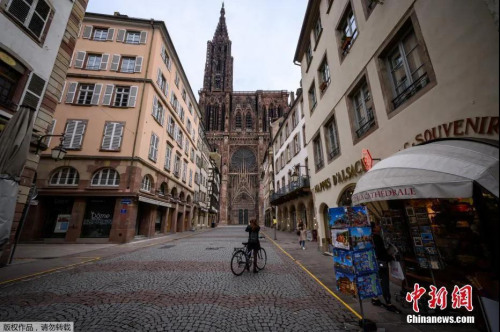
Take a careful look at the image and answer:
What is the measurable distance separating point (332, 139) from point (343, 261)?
7.15 m

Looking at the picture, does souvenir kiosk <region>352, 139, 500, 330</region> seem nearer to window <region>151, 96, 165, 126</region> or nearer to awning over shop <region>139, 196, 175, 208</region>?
awning over shop <region>139, 196, 175, 208</region>

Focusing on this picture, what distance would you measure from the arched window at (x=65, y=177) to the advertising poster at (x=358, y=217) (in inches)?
676

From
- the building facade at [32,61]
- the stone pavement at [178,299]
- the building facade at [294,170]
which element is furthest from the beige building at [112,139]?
the building facade at [294,170]

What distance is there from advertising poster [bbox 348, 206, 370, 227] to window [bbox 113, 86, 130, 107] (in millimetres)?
17314

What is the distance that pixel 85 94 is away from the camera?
15.5m

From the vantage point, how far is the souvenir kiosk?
2922 millimetres

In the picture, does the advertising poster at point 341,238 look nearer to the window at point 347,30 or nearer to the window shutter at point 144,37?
the window at point 347,30

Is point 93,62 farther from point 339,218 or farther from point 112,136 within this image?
point 339,218

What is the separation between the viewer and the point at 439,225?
4273 millimetres

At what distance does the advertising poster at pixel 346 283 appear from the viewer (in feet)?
11.2

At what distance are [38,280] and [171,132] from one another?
1677cm

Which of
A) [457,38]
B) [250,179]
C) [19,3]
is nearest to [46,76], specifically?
[19,3]

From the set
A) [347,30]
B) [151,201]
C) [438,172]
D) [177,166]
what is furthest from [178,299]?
[177,166]

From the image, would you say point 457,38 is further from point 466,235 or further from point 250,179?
point 250,179
